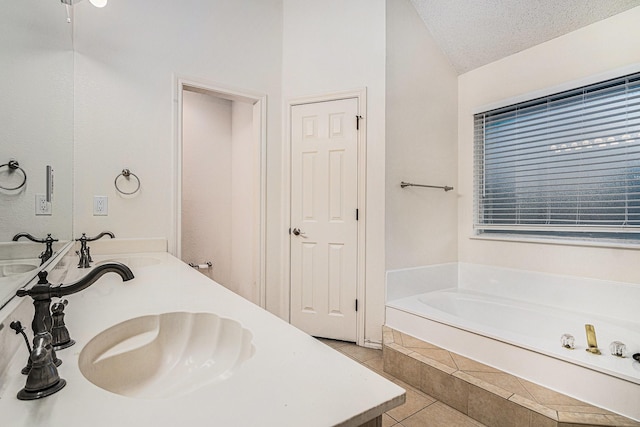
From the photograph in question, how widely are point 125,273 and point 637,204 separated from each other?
2.76 metres

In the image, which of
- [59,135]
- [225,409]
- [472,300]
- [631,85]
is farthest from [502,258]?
[59,135]

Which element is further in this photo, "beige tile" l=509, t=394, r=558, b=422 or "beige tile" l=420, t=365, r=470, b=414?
"beige tile" l=420, t=365, r=470, b=414

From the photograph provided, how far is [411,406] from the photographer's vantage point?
180cm

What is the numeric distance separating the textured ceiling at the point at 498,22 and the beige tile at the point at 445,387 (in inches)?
98.1

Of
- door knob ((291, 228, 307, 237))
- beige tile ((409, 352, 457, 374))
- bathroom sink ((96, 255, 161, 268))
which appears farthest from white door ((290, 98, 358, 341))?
bathroom sink ((96, 255, 161, 268))

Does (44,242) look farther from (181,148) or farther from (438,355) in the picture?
(438,355)

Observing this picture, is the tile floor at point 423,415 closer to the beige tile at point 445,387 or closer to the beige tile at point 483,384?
the beige tile at point 445,387

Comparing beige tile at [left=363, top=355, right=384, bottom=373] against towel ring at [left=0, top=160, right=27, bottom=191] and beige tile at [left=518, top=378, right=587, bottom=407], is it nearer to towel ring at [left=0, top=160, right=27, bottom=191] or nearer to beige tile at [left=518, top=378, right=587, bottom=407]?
beige tile at [left=518, top=378, right=587, bottom=407]

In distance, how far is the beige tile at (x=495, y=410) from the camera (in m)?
1.49

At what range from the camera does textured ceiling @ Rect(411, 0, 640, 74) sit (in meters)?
2.18

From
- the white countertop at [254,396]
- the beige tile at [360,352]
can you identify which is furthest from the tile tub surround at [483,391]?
the white countertop at [254,396]

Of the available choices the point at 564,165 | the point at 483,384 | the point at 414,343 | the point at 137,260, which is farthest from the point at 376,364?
the point at 564,165

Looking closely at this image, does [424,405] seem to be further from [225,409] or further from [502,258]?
[225,409]

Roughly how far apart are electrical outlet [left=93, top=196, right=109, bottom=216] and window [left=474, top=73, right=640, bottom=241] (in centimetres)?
291
